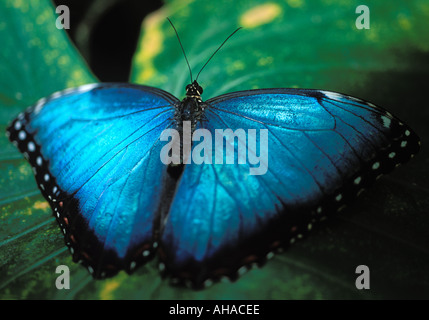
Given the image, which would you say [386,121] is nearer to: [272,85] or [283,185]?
[283,185]

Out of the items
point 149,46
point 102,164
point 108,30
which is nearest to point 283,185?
point 102,164

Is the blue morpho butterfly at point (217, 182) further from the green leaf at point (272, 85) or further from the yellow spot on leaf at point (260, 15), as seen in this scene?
the yellow spot on leaf at point (260, 15)

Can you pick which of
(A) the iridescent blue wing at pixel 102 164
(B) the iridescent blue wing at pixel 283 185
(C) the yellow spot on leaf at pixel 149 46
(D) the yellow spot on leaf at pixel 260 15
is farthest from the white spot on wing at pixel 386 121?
(C) the yellow spot on leaf at pixel 149 46

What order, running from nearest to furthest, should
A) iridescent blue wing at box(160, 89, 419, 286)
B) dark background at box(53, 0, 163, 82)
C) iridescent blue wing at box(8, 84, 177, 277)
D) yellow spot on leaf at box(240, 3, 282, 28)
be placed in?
iridescent blue wing at box(160, 89, 419, 286) < iridescent blue wing at box(8, 84, 177, 277) < yellow spot on leaf at box(240, 3, 282, 28) < dark background at box(53, 0, 163, 82)

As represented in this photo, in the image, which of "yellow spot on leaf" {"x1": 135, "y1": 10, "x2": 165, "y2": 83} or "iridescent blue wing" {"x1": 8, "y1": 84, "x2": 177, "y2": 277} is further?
"yellow spot on leaf" {"x1": 135, "y1": 10, "x2": 165, "y2": 83}

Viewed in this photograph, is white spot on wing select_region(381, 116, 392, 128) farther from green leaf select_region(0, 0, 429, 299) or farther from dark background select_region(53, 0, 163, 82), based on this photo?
dark background select_region(53, 0, 163, 82)

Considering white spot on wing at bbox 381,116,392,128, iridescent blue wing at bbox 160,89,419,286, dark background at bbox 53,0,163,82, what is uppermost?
dark background at bbox 53,0,163,82

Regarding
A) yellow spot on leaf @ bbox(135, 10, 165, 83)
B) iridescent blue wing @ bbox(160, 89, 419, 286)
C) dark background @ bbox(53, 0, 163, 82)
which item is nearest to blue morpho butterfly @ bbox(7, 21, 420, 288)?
iridescent blue wing @ bbox(160, 89, 419, 286)

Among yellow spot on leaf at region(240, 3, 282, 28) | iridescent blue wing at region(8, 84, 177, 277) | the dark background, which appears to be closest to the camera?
iridescent blue wing at region(8, 84, 177, 277)
